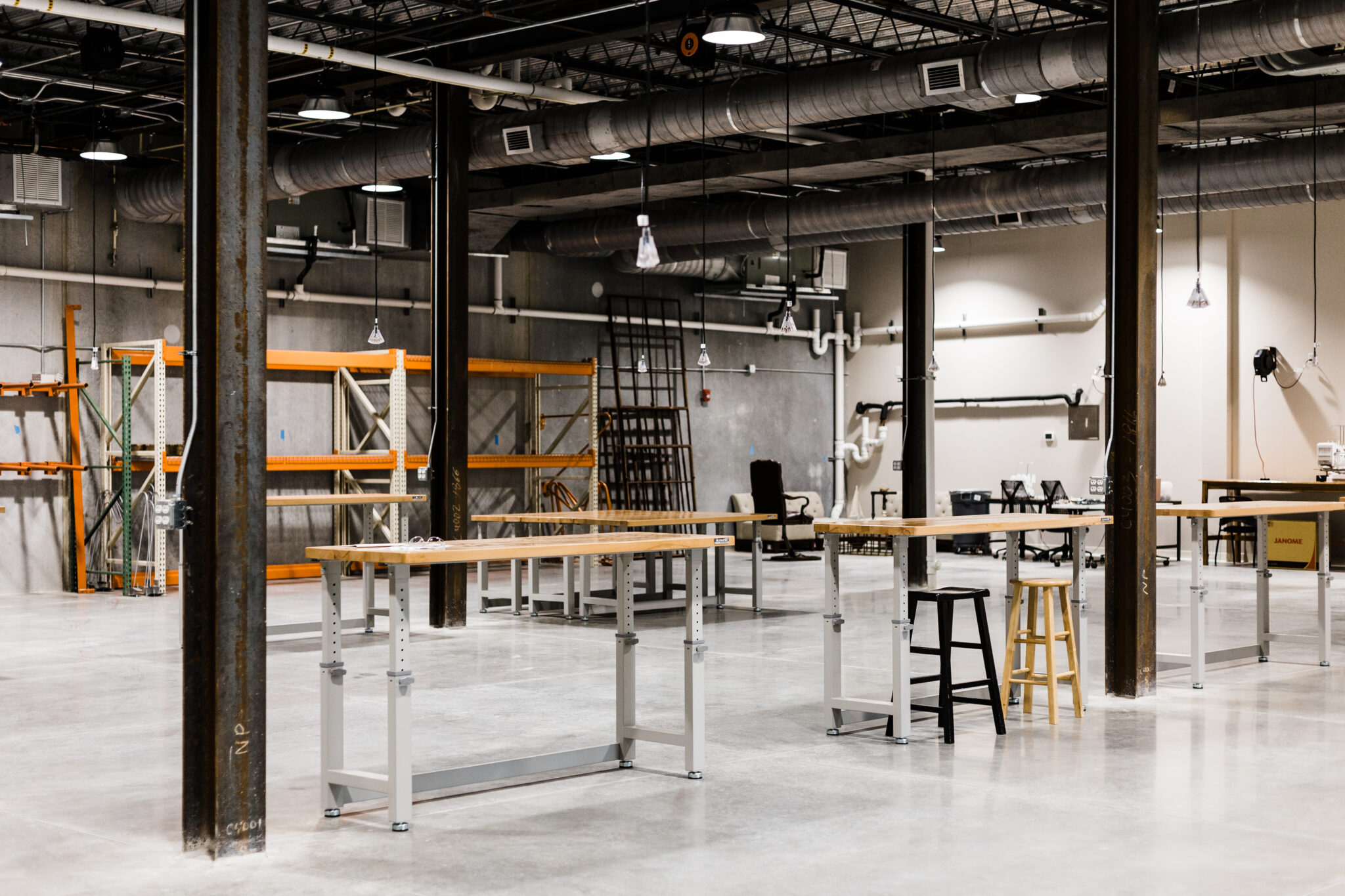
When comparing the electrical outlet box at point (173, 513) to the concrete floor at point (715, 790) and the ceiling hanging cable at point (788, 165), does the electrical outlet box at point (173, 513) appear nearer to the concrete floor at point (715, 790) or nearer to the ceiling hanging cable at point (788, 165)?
the concrete floor at point (715, 790)

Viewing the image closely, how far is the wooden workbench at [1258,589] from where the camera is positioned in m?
7.76

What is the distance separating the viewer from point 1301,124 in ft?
37.2

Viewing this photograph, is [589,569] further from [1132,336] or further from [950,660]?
[950,660]

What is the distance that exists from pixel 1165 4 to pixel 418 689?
7.50 m

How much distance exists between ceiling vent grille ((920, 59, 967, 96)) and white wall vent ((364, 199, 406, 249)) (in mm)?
7052

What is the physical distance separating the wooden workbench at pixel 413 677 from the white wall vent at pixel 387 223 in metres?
9.31

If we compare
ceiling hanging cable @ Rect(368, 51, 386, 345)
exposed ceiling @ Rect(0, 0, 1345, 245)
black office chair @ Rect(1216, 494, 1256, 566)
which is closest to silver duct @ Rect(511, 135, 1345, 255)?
exposed ceiling @ Rect(0, 0, 1345, 245)

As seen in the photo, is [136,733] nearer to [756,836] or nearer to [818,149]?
[756,836]

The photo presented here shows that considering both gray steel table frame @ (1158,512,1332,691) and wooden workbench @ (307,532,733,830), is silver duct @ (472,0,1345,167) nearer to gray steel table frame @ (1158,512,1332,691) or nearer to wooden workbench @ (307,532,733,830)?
gray steel table frame @ (1158,512,1332,691)

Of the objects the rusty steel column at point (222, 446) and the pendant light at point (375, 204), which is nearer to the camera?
the rusty steel column at point (222, 446)

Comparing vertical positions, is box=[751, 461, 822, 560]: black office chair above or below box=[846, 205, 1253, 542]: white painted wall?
below

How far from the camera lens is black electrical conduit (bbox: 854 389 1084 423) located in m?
18.5

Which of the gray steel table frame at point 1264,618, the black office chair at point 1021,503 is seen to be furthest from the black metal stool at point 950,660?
the black office chair at point 1021,503

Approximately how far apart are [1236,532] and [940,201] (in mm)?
6215
